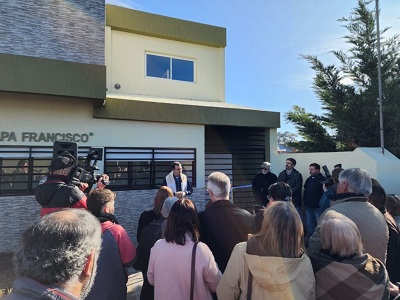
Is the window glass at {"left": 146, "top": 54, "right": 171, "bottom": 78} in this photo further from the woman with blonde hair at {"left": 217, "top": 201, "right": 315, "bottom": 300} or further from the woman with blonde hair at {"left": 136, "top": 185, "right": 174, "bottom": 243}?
the woman with blonde hair at {"left": 217, "top": 201, "right": 315, "bottom": 300}

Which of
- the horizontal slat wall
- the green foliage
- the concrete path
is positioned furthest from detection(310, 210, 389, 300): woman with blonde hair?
the green foliage

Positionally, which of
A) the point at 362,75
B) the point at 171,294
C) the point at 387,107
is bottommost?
the point at 171,294

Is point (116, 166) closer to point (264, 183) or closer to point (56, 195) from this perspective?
point (264, 183)

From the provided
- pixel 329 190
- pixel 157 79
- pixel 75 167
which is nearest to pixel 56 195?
pixel 75 167

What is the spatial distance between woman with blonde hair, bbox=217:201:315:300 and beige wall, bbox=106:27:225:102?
7.47 metres

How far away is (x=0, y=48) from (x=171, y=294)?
5.73 metres

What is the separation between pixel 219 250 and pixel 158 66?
7753 millimetres

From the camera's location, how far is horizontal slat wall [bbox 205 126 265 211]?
30.6 feet

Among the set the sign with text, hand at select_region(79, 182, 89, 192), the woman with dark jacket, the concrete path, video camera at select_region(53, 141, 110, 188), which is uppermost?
the sign with text

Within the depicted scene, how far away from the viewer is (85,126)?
679cm

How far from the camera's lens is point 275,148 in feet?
30.7

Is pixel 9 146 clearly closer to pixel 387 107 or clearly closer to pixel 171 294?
pixel 171 294

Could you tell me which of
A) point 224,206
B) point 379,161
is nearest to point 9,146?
point 224,206

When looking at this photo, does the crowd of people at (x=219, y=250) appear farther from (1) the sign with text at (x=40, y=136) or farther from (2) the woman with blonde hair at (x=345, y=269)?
(1) the sign with text at (x=40, y=136)
